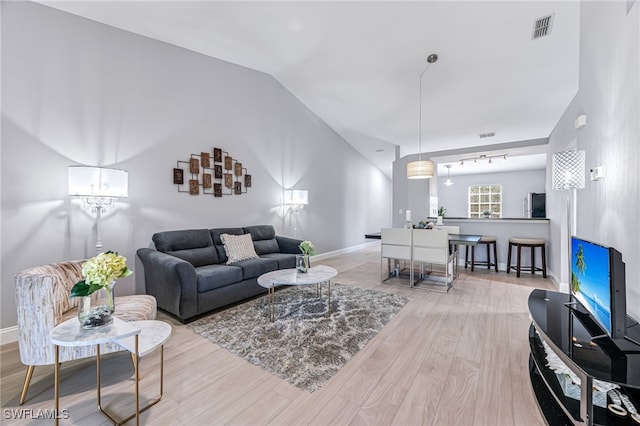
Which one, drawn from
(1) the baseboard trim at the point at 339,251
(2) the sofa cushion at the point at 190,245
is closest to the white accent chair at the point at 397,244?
(1) the baseboard trim at the point at 339,251

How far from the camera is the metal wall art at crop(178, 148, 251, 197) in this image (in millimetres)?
3908

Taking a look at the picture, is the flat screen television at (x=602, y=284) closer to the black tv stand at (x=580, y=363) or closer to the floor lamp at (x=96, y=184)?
the black tv stand at (x=580, y=363)

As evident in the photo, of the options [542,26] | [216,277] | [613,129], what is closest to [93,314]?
[216,277]

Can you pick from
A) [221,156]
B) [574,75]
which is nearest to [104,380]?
[221,156]

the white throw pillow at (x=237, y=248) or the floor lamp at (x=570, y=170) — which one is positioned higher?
the floor lamp at (x=570, y=170)

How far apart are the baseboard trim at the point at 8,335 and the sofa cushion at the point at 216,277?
1656 mm

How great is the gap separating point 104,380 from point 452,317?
10.8 ft

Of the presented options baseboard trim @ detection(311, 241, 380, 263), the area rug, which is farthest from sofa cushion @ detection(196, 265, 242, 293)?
baseboard trim @ detection(311, 241, 380, 263)

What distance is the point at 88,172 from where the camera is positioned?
8.61ft

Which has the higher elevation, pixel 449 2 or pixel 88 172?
pixel 449 2

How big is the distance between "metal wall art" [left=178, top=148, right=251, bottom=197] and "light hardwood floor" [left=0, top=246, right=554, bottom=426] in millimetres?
2073

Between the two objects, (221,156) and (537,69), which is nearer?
(537,69)

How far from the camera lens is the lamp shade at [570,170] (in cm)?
236

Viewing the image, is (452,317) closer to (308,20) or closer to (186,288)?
(186,288)
